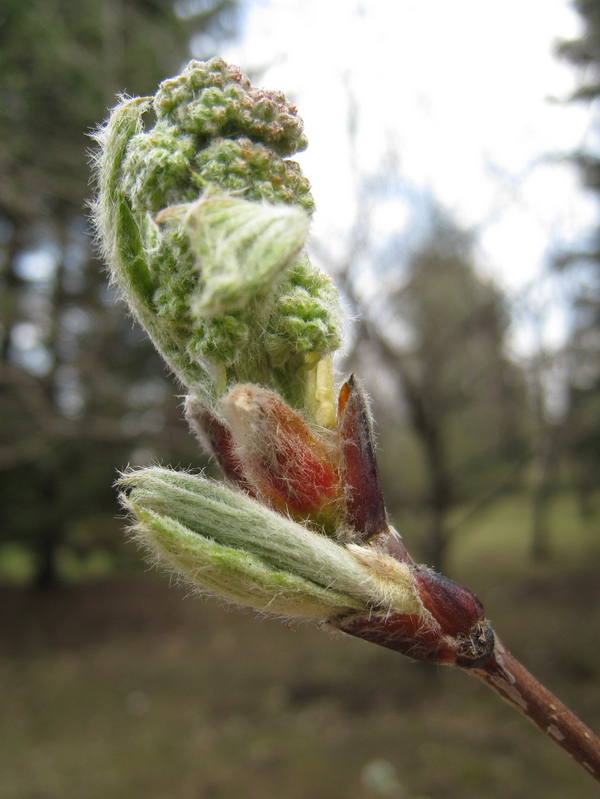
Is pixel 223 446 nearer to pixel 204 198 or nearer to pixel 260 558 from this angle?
pixel 260 558

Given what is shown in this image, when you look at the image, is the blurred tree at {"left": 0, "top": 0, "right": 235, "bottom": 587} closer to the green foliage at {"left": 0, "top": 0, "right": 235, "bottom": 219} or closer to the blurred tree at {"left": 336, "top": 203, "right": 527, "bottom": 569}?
the green foliage at {"left": 0, "top": 0, "right": 235, "bottom": 219}

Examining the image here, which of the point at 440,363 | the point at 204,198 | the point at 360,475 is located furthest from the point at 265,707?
the point at 204,198

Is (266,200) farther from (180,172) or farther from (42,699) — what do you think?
(42,699)

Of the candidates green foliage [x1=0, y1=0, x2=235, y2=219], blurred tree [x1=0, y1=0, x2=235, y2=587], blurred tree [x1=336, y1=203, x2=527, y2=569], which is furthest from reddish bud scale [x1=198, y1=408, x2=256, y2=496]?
green foliage [x1=0, y1=0, x2=235, y2=219]

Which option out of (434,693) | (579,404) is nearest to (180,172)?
(434,693)

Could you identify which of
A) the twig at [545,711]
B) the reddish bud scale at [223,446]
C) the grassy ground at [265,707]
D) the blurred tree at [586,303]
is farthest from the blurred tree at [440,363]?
the twig at [545,711]
